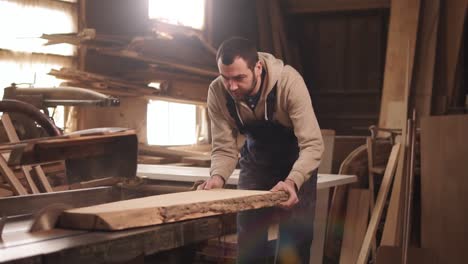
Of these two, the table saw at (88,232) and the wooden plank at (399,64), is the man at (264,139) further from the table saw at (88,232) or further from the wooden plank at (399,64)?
the wooden plank at (399,64)

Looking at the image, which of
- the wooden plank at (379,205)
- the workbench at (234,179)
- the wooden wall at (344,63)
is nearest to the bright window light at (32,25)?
the workbench at (234,179)

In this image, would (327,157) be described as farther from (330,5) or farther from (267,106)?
(330,5)

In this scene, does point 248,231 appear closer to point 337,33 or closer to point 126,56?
point 126,56

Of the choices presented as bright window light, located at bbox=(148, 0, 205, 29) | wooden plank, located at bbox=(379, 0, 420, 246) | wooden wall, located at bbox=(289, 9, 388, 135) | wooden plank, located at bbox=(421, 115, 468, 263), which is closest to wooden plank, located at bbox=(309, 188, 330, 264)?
wooden plank, located at bbox=(421, 115, 468, 263)

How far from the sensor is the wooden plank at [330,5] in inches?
261

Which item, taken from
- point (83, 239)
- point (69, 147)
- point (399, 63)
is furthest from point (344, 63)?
point (83, 239)

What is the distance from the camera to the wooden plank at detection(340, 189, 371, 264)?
448cm

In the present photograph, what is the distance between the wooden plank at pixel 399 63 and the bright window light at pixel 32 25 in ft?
8.28

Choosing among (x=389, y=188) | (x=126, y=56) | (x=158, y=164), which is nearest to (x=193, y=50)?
(x=126, y=56)

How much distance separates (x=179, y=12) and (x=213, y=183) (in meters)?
3.43

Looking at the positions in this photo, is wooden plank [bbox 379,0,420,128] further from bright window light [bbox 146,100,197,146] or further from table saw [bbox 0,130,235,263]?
table saw [bbox 0,130,235,263]

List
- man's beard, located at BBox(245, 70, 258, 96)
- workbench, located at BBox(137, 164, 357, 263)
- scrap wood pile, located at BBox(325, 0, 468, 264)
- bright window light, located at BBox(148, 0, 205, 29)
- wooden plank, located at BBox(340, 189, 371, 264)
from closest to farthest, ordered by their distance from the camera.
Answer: man's beard, located at BBox(245, 70, 258, 96)
workbench, located at BBox(137, 164, 357, 263)
scrap wood pile, located at BBox(325, 0, 468, 264)
wooden plank, located at BBox(340, 189, 371, 264)
bright window light, located at BBox(148, 0, 205, 29)

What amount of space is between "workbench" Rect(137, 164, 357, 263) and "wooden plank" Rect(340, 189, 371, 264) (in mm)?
436

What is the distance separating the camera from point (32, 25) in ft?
14.4
